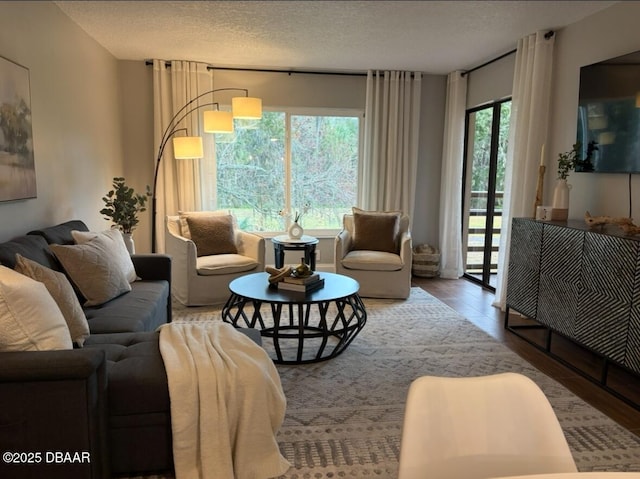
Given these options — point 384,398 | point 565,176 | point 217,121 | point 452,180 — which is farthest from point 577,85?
point 217,121

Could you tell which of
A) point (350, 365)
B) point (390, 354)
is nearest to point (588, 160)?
point (390, 354)

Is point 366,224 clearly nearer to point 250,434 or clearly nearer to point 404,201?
point 404,201

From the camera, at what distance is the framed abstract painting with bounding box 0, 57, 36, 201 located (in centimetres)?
269

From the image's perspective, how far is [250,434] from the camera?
1.90m

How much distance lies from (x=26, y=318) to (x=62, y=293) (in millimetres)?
448

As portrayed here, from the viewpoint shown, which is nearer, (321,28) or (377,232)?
(321,28)

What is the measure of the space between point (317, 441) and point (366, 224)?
309 cm

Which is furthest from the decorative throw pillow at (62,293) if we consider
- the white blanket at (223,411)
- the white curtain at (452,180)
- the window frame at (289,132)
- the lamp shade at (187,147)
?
the white curtain at (452,180)

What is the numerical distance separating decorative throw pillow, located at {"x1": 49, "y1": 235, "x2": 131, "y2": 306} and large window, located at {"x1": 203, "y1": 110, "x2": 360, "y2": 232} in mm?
2699

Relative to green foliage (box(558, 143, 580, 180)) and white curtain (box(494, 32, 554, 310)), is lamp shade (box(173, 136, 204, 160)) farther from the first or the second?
green foliage (box(558, 143, 580, 180))

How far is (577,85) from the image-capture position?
3.72 m

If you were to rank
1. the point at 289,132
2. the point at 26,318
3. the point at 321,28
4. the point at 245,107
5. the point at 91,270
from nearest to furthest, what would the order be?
the point at 26,318, the point at 91,270, the point at 321,28, the point at 245,107, the point at 289,132

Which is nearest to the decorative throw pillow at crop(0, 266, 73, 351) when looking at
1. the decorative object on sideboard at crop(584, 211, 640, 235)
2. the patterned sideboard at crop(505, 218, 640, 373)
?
the patterned sideboard at crop(505, 218, 640, 373)

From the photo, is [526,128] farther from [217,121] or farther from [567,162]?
[217,121]
